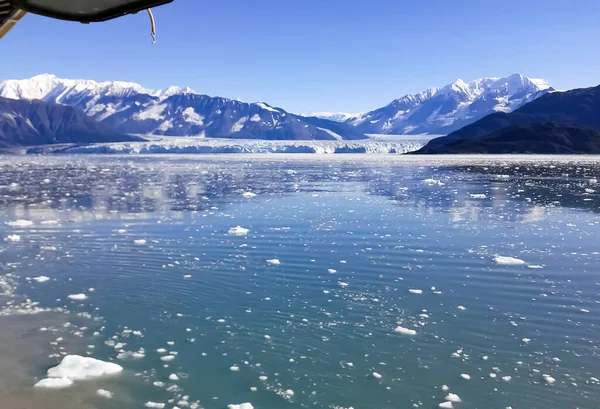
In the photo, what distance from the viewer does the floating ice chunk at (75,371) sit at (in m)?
5.94

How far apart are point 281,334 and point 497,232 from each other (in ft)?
35.0

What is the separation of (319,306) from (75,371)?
13.3ft

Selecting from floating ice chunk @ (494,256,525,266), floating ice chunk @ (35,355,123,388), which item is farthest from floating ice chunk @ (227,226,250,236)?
floating ice chunk @ (35,355,123,388)

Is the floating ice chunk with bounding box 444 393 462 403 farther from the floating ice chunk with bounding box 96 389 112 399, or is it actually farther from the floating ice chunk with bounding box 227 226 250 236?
the floating ice chunk with bounding box 227 226 250 236

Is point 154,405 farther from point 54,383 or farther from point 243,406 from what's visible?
point 54,383

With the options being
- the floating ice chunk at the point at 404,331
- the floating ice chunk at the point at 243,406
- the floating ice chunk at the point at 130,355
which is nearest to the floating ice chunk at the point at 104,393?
the floating ice chunk at the point at 130,355

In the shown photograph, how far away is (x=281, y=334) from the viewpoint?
754 cm

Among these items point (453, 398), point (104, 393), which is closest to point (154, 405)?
point (104, 393)

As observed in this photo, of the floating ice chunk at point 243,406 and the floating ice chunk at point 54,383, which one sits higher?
the floating ice chunk at point 54,383

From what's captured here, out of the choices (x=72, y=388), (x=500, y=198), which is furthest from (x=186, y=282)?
(x=500, y=198)

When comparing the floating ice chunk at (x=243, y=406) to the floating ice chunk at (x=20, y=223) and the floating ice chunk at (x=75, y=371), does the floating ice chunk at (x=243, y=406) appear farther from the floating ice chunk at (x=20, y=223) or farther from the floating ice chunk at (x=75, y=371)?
the floating ice chunk at (x=20, y=223)

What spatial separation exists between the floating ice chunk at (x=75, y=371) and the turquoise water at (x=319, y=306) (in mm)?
163

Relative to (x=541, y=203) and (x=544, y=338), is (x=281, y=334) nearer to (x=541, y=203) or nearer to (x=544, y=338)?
(x=544, y=338)

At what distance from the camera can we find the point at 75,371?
6145 millimetres
